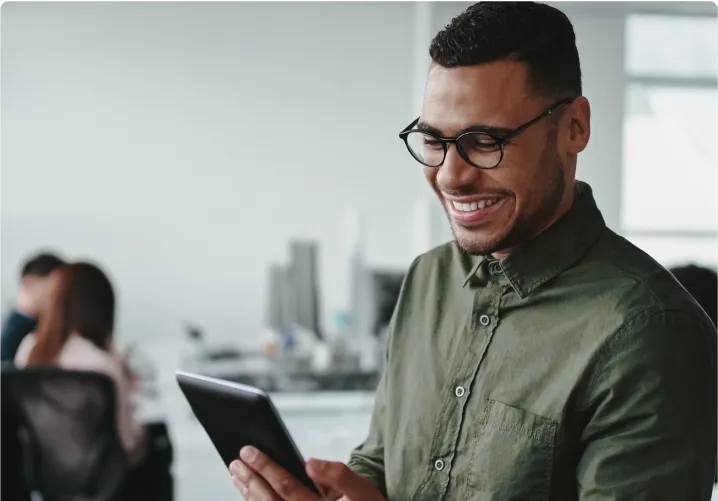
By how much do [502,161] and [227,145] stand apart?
6.42 meters

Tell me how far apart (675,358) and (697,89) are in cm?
719

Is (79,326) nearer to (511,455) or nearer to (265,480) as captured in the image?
(265,480)

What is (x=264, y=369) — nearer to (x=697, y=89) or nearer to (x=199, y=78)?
(x=199, y=78)

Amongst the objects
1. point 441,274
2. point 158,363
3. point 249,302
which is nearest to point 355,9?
point 249,302

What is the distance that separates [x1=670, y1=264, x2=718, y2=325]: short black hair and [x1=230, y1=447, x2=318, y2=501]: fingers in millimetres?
1101

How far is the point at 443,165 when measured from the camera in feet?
3.97

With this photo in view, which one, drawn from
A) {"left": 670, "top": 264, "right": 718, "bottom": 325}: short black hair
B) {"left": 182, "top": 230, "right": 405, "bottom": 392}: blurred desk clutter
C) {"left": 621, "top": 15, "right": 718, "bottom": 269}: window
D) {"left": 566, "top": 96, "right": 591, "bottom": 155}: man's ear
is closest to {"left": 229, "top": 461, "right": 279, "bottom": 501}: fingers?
{"left": 566, "top": 96, "right": 591, "bottom": 155}: man's ear

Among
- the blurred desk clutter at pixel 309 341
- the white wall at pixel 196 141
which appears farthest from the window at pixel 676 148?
the blurred desk clutter at pixel 309 341

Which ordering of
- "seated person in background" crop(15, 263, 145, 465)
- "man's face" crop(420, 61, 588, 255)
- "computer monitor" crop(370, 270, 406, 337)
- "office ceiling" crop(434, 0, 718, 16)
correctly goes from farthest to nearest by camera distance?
"computer monitor" crop(370, 270, 406, 337) < "seated person in background" crop(15, 263, 145, 465) < "office ceiling" crop(434, 0, 718, 16) < "man's face" crop(420, 61, 588, 255)

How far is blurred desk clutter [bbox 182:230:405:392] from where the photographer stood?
14.0 ft

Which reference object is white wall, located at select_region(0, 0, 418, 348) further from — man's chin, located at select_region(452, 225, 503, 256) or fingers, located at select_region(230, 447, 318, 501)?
man's chin, located at select_region(452, 225, 503, 256)

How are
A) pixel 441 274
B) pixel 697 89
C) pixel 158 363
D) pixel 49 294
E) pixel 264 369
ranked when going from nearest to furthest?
pixel 441 274, pixel 49 294, pixel 264 369, pixel 158 363, pixel 697 89

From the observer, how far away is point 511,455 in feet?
3.93

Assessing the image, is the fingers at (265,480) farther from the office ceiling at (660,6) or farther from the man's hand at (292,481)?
the office ceiling at (660,6)
